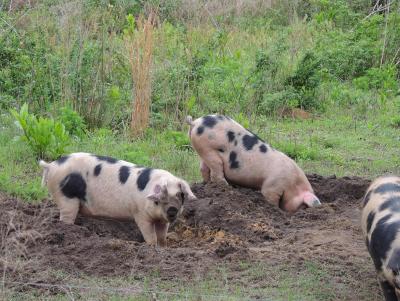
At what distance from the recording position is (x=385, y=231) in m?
5.86

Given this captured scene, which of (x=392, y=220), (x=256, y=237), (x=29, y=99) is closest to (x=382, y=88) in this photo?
(x=29, y=99)

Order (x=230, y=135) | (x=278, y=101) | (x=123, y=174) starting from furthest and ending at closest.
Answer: (x=278, y=101)
(x=230, y=135)
(x=123, y=174)

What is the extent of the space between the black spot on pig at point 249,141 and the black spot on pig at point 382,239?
327 cm

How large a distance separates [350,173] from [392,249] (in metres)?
4.78

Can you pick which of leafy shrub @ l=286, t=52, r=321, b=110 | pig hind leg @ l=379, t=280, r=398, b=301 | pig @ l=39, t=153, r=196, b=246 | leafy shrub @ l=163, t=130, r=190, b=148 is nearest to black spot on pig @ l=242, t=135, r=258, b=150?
leafy shrub @ l=163, t=130, r=190, b=148

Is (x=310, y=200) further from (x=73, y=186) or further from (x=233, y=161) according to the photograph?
(x=73, y=186)

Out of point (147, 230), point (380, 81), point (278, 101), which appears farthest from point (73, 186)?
point (380, 81)

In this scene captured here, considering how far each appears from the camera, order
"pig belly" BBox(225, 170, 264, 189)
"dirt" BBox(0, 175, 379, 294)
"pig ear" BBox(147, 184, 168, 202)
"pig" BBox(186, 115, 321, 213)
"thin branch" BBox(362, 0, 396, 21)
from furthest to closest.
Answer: "thin branch" BBox(362, 0, 396, 21) < "pig belly" BBox(225, 170, 264, 189) < "pig" BBox(186, 115, 321, 213) < "pig ear" BBox(147, 184, 168, 202) < "dirt" BBox(0, 175, 379, 294)

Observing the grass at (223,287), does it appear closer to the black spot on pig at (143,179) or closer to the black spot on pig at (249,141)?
the black spot on pig at (143,179)

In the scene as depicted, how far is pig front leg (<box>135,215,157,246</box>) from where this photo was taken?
7.44m

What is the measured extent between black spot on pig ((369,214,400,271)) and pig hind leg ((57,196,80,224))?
292cm

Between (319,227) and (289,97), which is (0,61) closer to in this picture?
(289,97)

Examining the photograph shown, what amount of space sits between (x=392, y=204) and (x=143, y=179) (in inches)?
90.5

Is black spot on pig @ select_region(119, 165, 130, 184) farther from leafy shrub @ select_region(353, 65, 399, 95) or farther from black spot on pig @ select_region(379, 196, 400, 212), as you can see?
leafy shrub @ select_region(353, 65, 399, 95)
